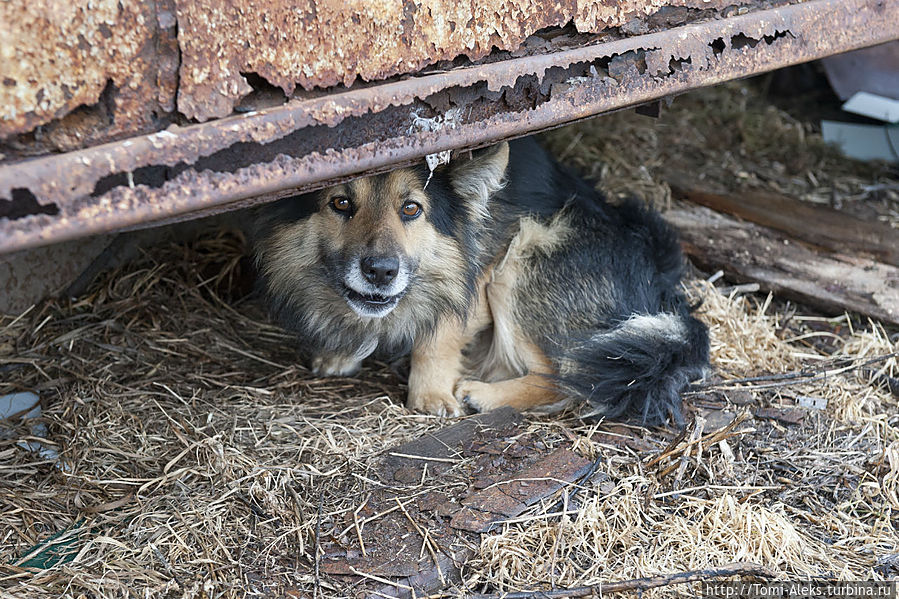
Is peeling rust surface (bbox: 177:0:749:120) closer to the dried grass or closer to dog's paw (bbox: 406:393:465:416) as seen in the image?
the dried grass

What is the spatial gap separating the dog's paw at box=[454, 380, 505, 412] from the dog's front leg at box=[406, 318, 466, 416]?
0.04 metres

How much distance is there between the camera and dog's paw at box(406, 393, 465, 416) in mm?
3320

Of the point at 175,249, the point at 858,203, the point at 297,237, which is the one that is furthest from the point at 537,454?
the point at 858,203

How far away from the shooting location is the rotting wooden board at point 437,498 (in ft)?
7.62

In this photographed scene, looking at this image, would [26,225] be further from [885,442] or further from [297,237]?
[885,442]

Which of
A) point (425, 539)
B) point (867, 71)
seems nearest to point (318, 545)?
point (425, 539)

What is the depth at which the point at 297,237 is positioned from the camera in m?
3.12

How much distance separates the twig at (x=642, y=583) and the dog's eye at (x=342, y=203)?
56.2 inches

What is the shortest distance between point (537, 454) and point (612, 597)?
728 mm

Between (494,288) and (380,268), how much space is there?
2.88 ft

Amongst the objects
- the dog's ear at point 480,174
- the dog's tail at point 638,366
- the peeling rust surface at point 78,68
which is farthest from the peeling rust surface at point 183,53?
the dog's tail at point 638,366

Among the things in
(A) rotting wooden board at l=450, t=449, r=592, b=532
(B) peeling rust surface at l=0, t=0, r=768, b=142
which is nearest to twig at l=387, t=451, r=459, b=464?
(A) rotting wooden board at l=450, t=449, r=592, b=532

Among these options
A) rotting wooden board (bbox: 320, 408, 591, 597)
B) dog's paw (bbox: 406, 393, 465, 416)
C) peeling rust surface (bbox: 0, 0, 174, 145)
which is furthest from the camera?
dog's paw (bbox: 406, 393, 465, 416)

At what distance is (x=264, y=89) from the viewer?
180cm
